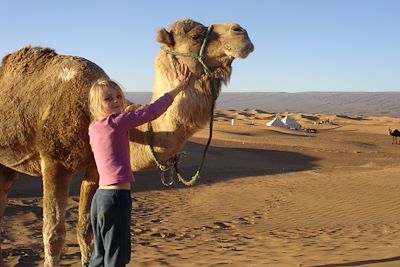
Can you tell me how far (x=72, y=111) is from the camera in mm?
4582

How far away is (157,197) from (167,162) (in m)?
11.8

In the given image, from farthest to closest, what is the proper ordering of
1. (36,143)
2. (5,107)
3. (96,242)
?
(5,107) < (36,143) < (96,242)

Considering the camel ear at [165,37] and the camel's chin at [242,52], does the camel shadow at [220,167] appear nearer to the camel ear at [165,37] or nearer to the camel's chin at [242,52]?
the camel ear at [165,37]

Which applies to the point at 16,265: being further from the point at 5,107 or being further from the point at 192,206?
the point at 192,206

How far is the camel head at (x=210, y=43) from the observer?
414 centimetres

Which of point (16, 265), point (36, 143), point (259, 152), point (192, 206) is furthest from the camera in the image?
point (259, 152)

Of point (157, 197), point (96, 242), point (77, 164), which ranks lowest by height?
point (157, 197)

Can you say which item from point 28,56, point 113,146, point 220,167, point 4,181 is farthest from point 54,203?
point 220,167

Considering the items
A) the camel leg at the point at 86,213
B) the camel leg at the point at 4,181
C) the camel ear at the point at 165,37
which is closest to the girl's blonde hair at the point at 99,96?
the camel ear at the point at 165,37

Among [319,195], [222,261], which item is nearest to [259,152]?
[319,195]

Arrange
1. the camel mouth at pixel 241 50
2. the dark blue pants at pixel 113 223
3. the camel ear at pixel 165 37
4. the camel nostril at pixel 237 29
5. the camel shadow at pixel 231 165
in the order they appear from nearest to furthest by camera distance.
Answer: the dark blue pants at pixel 113 223
the camel mouth at pixel 241 50
the camel nostril at pixel 237 29
the camel ear at pixel 165 37
the camel shadow at pixel 231 165

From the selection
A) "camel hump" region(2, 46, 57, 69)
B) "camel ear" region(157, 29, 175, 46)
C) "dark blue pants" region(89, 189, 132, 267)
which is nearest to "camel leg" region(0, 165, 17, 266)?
"camel hump" region(2, 46, 57, 69)

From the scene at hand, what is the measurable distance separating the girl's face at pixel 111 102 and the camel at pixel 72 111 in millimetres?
556

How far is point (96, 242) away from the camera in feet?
12.8
